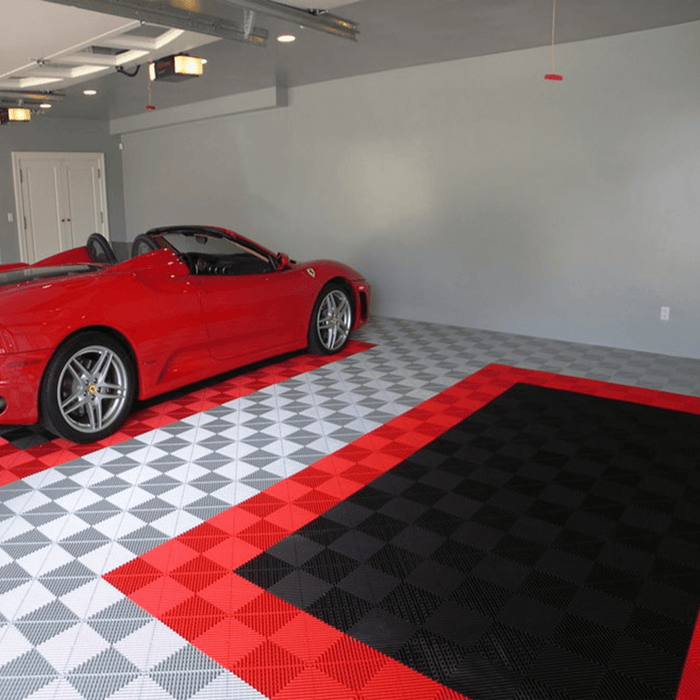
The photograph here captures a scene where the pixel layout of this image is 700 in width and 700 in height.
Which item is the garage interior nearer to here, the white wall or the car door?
the white wall

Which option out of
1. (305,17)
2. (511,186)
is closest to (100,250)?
(305,17)

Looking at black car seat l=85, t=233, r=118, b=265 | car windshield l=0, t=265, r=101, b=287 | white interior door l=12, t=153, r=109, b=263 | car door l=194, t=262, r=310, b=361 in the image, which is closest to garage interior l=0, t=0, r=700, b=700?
car door l=194, t=262, r=310, b=361

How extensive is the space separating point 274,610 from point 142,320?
2379 millimetres

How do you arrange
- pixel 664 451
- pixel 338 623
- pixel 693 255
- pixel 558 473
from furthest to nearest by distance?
pixel 693 255, pixel 664 451, pixel 558 473, pixel 338 623

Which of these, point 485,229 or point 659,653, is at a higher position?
point 485,229

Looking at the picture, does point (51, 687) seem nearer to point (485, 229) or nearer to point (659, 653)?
point (659, 653)

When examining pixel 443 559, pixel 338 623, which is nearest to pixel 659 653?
pixel 443 559

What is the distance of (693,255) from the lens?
18.7ft

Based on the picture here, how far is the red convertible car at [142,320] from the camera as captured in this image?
3.51 metres

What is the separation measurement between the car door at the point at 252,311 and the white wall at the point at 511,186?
8.31 feet

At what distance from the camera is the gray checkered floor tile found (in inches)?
75.7

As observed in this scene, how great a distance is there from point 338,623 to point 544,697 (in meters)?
0.68

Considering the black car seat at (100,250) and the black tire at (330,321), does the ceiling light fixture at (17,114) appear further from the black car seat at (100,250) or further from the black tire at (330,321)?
the black tire at (330,321)

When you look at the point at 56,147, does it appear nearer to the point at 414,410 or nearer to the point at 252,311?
the point at 252,311
